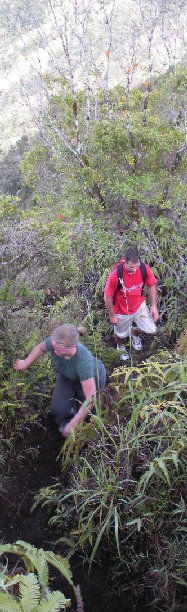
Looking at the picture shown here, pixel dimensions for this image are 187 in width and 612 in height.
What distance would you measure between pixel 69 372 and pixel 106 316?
2435 millimetres

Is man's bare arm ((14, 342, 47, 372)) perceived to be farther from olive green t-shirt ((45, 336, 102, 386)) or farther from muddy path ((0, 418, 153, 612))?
muddy path ((0, 418, 153, 612))

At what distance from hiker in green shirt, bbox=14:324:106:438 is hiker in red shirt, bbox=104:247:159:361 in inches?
40.5

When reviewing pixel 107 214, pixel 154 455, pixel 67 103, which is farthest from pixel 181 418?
pixel 67 103

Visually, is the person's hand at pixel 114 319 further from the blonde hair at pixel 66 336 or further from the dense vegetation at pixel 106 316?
the blonde hair at pixel 66 336

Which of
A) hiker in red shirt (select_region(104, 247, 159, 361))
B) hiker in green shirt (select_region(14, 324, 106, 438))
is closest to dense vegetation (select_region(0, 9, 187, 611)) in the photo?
hiker in green shirt (select_region(14, 324, 106, 438))

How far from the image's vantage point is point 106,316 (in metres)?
6.16

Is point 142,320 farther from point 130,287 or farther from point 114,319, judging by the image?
point 130,287

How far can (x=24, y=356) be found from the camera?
4.12m

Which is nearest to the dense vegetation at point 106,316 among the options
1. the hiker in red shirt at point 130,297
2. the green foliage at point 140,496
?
the green foliage at point 140,496

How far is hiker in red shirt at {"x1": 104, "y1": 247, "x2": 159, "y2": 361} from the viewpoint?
491 cm

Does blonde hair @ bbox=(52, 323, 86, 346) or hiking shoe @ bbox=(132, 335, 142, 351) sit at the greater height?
blonde hair @ bbox=(52, 323, 86, 346)

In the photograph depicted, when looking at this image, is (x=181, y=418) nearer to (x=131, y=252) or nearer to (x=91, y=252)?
(x=131, y=252)

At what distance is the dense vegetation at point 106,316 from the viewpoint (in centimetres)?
274

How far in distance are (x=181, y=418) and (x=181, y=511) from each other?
0.56m
